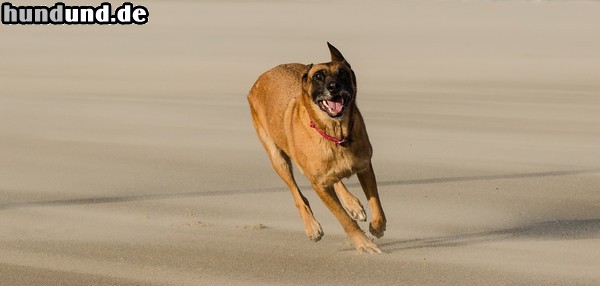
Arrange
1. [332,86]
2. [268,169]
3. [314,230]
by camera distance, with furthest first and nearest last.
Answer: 1. [268,169]
2. [314,230]
3. [332,86]

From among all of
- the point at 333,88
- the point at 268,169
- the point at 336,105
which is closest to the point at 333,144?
the point at 336,105

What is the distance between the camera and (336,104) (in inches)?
311

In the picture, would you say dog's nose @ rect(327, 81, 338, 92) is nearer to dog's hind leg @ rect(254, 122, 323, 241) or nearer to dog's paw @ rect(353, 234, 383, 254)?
dog's paw @ rect(353, 234, 383, 254)

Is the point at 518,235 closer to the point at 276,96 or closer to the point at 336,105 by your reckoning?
the point at 336,105

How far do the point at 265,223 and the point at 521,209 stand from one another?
5.88 feet

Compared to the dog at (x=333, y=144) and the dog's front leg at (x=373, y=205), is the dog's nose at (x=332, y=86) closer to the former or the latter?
the dog at (x=333, y=144)

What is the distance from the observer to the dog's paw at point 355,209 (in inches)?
335

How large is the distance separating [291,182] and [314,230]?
85 cm

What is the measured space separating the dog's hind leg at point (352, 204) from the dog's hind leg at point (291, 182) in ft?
0.72

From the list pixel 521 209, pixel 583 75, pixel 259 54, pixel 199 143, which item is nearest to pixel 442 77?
pixel 583 75

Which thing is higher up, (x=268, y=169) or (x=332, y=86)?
(x=332, y=86)

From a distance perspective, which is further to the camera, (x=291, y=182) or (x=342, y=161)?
(x=291, y=182)

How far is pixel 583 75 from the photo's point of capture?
65.6 ft

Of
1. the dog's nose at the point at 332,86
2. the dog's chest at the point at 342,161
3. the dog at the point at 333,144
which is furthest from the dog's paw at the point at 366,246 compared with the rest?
the dog's nose at the point at 332,86
